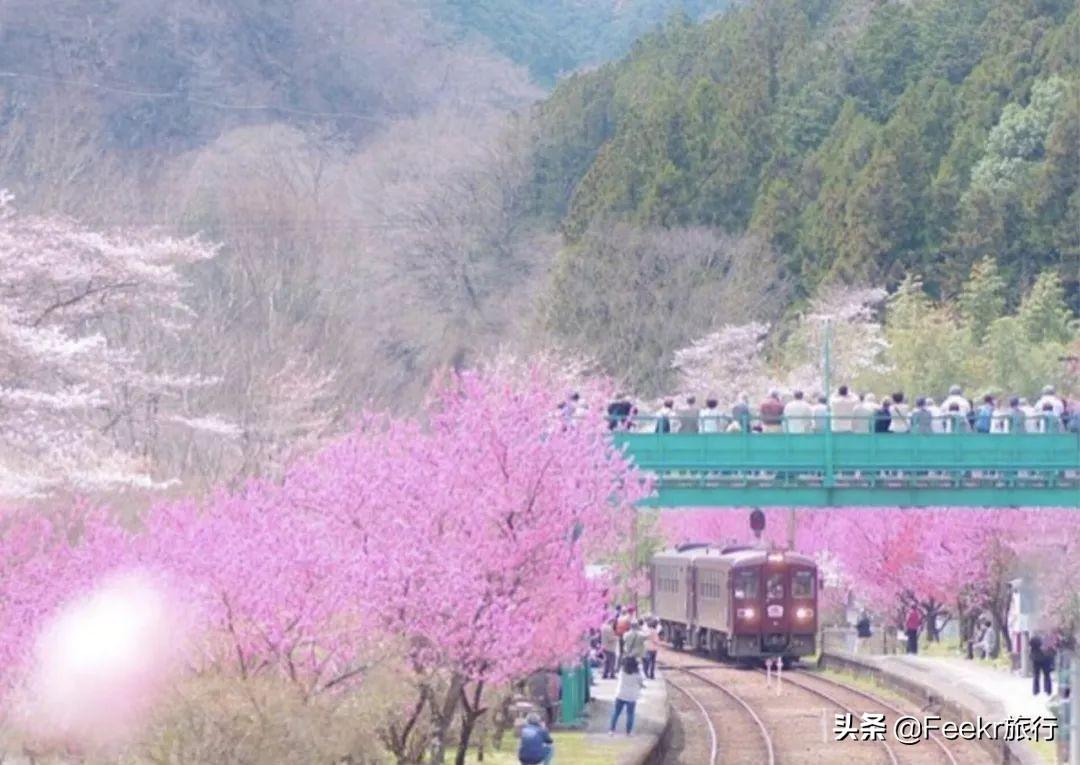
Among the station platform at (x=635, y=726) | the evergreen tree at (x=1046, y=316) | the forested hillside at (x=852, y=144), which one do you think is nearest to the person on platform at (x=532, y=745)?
the station platform at (x=635, y=726)

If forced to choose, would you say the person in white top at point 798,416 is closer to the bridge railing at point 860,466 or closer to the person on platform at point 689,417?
the bridge railing at point 860,466

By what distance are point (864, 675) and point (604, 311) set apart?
24905mm

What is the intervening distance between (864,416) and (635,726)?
4.96 m

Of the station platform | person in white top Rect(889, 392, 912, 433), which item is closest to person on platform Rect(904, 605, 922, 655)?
the station platform

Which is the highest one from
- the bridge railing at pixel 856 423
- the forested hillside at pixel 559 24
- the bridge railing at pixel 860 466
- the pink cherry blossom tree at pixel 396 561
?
the forested hillside at pixel 559 24

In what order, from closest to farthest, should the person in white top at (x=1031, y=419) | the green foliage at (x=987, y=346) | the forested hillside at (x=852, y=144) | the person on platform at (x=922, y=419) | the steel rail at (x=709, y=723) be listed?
the steel rail at (x=709, y=723) < the person in white top at (x=1031, y=419) < the person on platform at (x=922, y=419) < the green foliage at (x=987, y=346) < the forested hillside at (x=852, y=144)

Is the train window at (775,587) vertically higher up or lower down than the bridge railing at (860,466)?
lower down

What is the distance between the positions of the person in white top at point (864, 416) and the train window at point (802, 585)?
33.2 ft

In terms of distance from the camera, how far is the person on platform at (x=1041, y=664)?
103ft

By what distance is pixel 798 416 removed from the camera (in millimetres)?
31422

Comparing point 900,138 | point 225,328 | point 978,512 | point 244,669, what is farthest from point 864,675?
point 900,138

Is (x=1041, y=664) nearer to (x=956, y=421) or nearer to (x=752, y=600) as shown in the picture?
(x=956, y=421)

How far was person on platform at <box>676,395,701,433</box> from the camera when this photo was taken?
3247 centimetres

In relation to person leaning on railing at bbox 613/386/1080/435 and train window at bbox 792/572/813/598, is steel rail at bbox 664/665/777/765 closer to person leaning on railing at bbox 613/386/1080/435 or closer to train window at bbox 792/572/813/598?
train window at bbox 792/572/813/598
